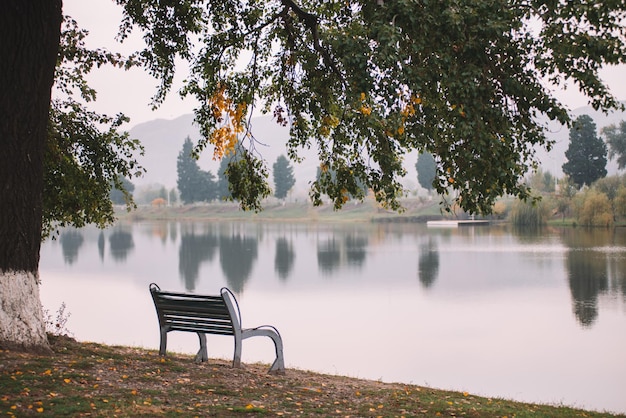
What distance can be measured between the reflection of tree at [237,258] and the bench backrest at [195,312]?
74.0 ft

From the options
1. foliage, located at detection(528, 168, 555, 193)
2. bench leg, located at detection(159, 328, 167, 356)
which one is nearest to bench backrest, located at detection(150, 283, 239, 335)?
bench leg, located at detection(159, 328, 167, 356)

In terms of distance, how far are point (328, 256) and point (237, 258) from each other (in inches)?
222

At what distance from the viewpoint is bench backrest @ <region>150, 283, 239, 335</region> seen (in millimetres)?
8453

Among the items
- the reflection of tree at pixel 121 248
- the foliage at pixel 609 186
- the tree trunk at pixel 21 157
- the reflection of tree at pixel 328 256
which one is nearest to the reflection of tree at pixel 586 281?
the reflection of tree at pixel 328 256

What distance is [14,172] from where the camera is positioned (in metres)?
8.14

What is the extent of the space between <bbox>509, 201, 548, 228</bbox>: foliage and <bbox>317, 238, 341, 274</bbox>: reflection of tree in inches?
895

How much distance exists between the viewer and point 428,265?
40.7 metres

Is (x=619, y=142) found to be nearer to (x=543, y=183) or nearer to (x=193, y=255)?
(x=543, y=183)

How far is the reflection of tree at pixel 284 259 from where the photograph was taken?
127 ft

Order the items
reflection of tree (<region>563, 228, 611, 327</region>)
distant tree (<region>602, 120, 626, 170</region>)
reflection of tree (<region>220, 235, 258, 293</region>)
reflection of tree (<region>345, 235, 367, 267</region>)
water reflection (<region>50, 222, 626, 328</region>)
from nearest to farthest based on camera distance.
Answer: reflection of tree (<region>563, 228, 611, 327</region>) < water reflection (<region>50, 222, 626, 328</region>) < reflection of tree (<region>220, 235, 258, 293</region>) < reflection of tree (<region>345, 235, 367, 267</region>) < distant tree (<region>602, 120, 626, 170</region>)

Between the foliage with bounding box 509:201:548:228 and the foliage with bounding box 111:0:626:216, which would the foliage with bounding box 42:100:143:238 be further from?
the foliage with bounding box 509:201:548:228

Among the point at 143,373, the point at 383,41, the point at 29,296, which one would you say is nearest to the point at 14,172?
the point at 29,296

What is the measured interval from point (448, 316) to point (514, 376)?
321 inches

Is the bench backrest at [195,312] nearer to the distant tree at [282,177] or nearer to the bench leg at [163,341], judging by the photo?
the bench leg at [163,341]
